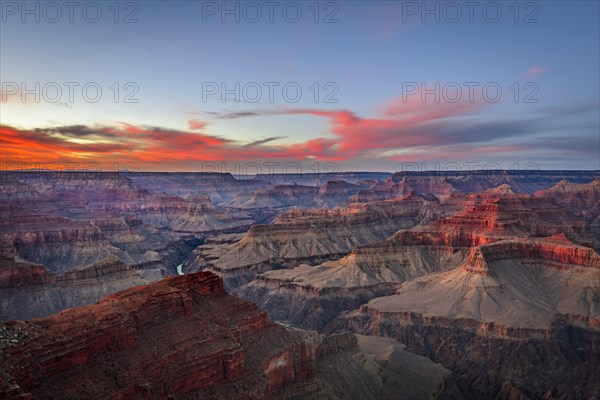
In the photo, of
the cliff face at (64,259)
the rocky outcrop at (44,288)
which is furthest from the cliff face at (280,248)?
the rocky outcrop at (44,288)

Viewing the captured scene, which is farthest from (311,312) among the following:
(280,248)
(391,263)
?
(280,248)

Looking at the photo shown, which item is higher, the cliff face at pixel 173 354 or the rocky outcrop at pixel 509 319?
the cliff face at pixel 173 354

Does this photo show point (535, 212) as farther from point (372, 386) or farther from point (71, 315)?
point (71, 315)

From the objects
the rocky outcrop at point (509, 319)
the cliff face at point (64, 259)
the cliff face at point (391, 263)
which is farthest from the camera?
the cliff face at point (391, 263)

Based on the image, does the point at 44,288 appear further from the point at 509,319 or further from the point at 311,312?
the point at 509,319

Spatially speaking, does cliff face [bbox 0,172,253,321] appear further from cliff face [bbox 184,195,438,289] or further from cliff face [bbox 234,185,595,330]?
cliff face [bbox 234,185,595,330]

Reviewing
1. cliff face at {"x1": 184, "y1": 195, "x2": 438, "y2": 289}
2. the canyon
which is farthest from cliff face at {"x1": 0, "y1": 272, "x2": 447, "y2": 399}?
cliff face at {"x1": 184, "y1": 195, "x2": 438, "y2": 289}

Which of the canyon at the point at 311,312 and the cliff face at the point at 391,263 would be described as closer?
the canyon at the point at 311,312

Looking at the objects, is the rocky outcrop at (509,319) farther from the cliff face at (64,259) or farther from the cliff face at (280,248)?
the cliff face at (280,248)
